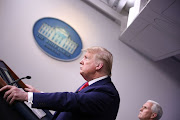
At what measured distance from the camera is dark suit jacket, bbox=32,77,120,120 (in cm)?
110

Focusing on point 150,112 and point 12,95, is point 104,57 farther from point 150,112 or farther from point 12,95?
point 150,112

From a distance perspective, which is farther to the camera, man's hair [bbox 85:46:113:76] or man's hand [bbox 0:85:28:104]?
man's hair [bbox 85:46:113:76]

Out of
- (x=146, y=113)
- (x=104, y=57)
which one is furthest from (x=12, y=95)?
(x=146, y=113)

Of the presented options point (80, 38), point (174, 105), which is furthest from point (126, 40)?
point (174, 105)

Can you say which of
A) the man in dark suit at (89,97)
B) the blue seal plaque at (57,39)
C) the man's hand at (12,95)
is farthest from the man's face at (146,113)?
the man's hand at (12,95)

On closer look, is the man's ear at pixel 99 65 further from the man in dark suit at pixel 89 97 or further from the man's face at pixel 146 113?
the man's face at pixel 146 113

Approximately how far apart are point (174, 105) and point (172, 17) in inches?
72.3

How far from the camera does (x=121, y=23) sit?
10.4ft

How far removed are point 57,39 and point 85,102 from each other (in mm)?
1828

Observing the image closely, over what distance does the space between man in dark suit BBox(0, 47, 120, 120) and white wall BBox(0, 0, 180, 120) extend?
135cm

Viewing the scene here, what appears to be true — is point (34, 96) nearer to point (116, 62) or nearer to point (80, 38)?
point (80, 38)

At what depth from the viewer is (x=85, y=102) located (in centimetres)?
114

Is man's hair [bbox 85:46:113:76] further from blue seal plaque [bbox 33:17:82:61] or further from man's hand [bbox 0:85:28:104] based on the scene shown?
blue seal plaque [bbox 33:17:82:61]

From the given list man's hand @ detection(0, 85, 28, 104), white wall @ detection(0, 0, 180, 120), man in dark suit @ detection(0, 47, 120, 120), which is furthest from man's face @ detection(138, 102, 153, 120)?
man's hand @ detection(0, 85, 28, 104)
